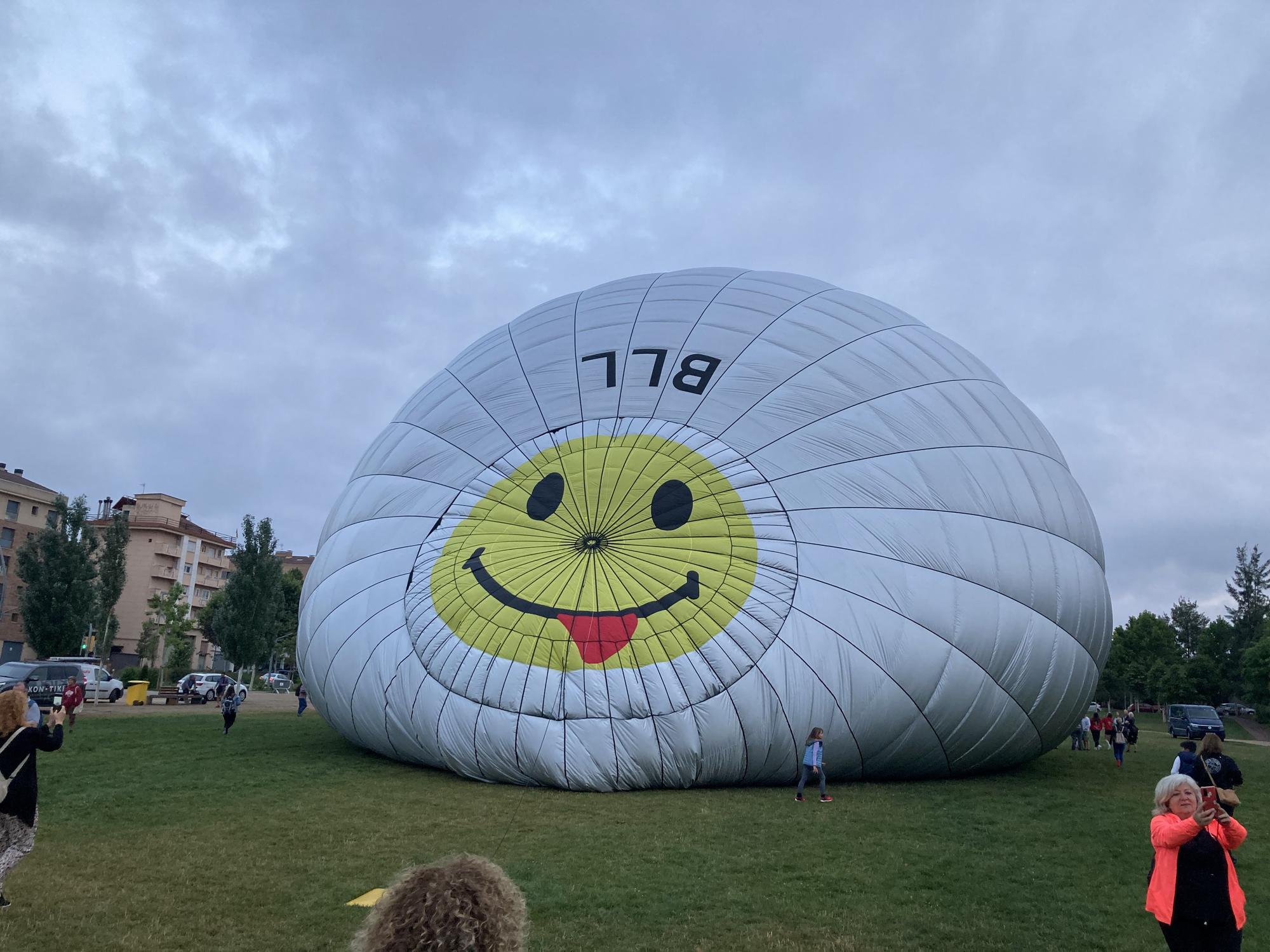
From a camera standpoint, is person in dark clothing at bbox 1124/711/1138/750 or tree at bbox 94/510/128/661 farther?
tree at bbox 94/510/128/661

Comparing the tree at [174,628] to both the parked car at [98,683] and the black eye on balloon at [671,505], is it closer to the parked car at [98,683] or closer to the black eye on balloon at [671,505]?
the parked car at [98,683]

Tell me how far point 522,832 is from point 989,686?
517cm

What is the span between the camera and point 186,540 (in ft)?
205

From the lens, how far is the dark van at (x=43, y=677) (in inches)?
740

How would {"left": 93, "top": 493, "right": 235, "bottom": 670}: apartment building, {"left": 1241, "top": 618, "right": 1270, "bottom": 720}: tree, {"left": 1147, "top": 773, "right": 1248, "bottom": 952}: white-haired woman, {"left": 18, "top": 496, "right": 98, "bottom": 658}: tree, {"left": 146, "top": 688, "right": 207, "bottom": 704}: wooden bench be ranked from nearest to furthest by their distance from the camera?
1. {"left": 1147, "top": 773, "right": 1248, "bottom": 952}: white-haired woman
2. {"left": 146, "top": 688, "right": 207, "bottom": 704}: wooden bench
3. {"left": 18, "top": 496, "right": 98, "bottom": 658}: tree
4. {"left": 1241, "top": 618, "right": 1270, "bottom": 720}: tree
5. {"left": 93, "top": 493, "right": 235, "bottom": 670}: apartment building

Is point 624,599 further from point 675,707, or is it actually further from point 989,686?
point 989,686

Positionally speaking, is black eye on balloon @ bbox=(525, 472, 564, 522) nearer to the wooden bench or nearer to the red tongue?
the red tongue

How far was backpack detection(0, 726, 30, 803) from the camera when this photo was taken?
175 inches

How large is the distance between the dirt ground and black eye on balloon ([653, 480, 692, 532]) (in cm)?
1349

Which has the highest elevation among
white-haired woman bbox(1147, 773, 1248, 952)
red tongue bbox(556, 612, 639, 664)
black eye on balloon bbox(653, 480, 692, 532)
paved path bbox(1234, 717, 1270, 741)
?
black eye on balloon bbox(653, 480, 692, 532)

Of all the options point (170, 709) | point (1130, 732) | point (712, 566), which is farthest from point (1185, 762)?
point (170, 709)

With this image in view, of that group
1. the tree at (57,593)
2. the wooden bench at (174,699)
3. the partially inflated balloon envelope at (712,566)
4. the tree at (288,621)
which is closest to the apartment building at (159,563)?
the tree at (288,621)

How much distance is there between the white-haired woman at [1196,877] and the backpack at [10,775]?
5224mm

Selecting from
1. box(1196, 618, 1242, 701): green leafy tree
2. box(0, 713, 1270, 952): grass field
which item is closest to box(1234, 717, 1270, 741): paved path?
box(1196, 618, 1242, 701): green leafy tree
